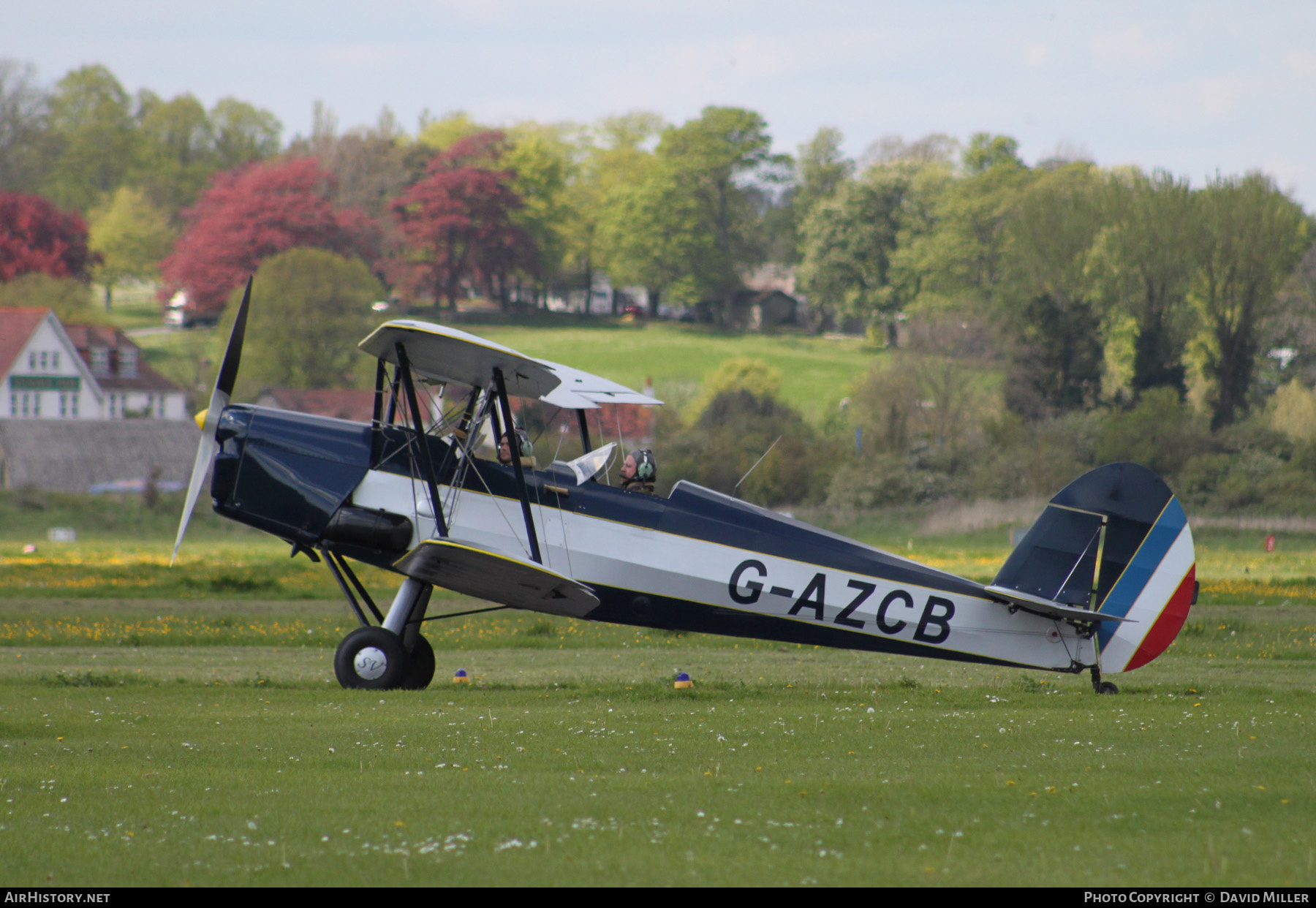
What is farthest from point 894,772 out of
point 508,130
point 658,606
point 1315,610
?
point 508,130

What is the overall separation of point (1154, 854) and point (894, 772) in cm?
224

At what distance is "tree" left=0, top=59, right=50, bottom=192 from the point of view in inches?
4983

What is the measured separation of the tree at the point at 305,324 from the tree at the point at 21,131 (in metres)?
68.5

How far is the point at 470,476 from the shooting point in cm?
1189

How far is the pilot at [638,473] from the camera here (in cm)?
1216

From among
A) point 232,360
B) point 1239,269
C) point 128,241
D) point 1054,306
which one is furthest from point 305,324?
point 232,360

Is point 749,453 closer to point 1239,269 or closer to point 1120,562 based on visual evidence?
point 1239,269

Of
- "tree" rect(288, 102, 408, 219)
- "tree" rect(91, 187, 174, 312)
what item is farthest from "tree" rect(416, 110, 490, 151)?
"tree" rect(91, 187, 174, 312)

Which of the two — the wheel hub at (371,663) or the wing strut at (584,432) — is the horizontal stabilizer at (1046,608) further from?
the wheel hub at (371,663)

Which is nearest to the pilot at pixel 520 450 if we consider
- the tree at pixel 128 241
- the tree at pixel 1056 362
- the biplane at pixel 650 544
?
the biplane at pixel 650 544

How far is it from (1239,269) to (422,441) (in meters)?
55.0

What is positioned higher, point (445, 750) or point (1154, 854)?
point (1154, 854)

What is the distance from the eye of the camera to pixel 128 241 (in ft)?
374

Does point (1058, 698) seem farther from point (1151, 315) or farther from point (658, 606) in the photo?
point (1151, 315)
